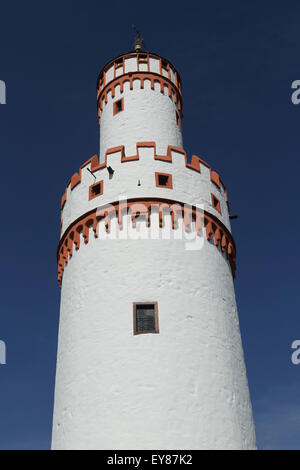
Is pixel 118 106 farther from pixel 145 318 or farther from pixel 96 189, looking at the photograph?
pixel 145 318

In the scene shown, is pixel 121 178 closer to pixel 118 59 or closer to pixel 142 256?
pixel 142 256

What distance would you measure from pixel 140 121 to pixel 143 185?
4.86 metres

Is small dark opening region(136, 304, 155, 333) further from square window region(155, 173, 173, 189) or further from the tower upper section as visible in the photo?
the tower upper section

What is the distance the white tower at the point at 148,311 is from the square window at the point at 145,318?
→ 28 millimetres

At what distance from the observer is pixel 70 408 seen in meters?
12.9

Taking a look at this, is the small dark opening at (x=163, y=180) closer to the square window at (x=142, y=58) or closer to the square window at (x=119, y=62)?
the square window at (x=142, y=58)

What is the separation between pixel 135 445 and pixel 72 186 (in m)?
9.15

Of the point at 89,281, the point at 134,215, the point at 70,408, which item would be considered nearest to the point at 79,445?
the point at 70,408

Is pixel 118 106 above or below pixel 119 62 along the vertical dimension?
below

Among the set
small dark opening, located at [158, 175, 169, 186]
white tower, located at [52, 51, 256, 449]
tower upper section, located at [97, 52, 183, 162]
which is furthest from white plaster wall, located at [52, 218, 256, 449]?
tower upper section, located at [97, 52, 183, 162]

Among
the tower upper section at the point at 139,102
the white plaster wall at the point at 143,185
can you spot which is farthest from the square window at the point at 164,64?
the white plaster wall at the point at 143,185

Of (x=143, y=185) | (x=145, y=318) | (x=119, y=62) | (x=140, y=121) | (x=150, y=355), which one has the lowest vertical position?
(x=150, y=355)

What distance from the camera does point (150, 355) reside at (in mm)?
12633

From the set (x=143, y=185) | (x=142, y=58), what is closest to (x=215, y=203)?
(x=143, y=185)
